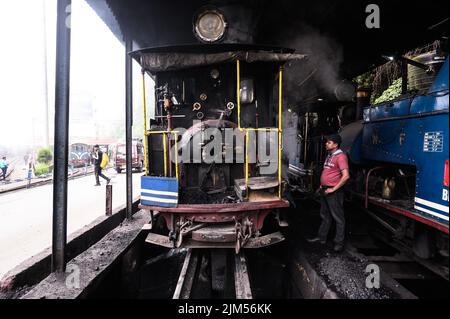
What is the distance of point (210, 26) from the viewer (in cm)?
523

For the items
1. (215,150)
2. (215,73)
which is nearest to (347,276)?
(215,150)

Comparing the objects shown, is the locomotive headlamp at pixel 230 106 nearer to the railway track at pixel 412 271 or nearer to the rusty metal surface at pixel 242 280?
the rusty metal surface at pixel 242 280

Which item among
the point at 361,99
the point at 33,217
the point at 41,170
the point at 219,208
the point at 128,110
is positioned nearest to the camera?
the point at 219,208

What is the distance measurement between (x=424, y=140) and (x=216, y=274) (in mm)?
3576

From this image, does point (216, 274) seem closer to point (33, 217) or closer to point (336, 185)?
point (336, 185)

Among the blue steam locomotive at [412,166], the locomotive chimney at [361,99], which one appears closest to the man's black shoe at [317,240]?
the blue steam locomotive at [412,166]

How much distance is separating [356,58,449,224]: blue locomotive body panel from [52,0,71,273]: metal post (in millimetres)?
4681

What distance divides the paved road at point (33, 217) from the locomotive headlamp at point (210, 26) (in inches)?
206

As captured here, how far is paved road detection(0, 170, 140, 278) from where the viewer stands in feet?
18.2

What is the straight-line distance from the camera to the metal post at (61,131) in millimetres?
3531

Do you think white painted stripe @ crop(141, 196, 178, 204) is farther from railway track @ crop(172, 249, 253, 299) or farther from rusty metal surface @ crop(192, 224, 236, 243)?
railway track @ crop(172, 249, 253, 299)

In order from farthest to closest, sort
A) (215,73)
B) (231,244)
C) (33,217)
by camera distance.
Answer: (33,217) < (215,73) < (231,244)
